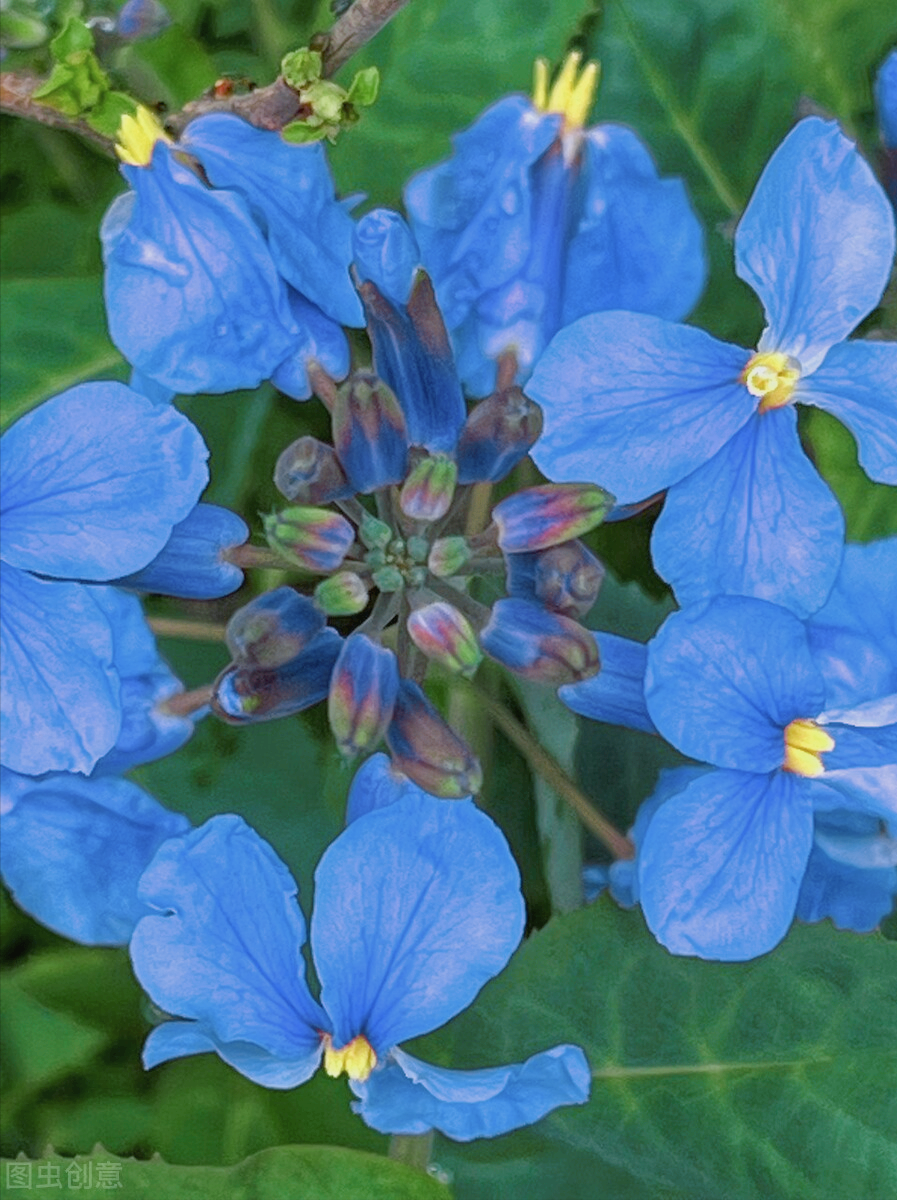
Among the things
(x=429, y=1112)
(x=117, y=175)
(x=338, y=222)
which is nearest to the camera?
(x=429, y=1112)

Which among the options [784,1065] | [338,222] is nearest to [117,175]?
[338,222]

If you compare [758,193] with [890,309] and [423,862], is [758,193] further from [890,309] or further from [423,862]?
[423,862]

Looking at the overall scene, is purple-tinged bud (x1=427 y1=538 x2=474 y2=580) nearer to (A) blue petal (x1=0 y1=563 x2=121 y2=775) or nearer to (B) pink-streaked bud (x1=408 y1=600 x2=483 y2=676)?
(B) pink-streaked bud (x1=408 y1=600 x2=483 y2=676)

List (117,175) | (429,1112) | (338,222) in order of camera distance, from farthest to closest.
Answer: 1. (117,175)
2. (338,222)
3. (429,1112)

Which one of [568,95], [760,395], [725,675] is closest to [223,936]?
[725,675]

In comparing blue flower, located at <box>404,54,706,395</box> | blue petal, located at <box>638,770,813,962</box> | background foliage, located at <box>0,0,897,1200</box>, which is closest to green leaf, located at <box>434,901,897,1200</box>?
background foliage, located at <box>0,0,897,1200</box>

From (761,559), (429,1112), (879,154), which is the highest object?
(879,154)
